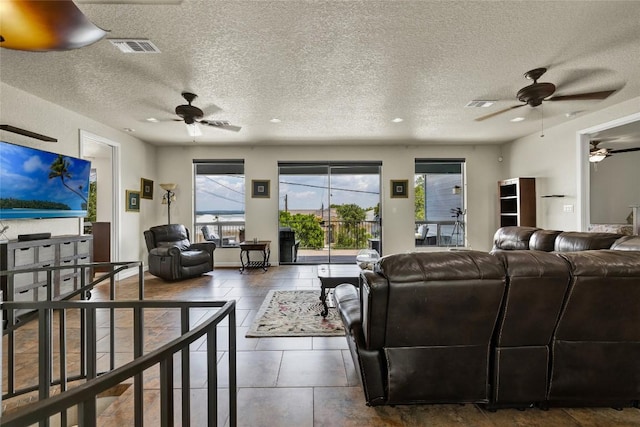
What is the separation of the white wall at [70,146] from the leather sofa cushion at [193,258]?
1.32 meters

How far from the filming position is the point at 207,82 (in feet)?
11.8

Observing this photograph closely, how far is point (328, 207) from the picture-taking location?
7.24 metres

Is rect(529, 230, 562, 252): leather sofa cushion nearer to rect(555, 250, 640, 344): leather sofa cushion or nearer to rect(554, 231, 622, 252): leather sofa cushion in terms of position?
rect(554, 231, 622, 252): leather sofa cushion

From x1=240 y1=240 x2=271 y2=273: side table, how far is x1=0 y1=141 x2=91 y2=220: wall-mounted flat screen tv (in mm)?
2683

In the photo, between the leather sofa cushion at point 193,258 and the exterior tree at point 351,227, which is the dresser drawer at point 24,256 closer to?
the leather sofa cushion at point 193,258

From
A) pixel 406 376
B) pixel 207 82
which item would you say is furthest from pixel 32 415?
pixel 207 82

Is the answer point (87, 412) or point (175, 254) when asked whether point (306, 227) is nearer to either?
point (175, 254)

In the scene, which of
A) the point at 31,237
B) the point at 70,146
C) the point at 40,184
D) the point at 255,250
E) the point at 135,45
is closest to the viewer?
the point at 135,45

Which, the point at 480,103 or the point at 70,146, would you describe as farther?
the point at 70,146

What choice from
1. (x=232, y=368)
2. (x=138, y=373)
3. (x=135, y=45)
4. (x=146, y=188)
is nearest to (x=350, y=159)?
(x=146, y=188)

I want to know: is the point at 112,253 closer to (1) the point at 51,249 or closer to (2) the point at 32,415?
(1) the point at 51,249

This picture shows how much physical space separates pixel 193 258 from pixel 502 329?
5.05m

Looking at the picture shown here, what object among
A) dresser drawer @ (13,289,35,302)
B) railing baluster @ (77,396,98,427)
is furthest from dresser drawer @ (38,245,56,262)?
railing baluster @ (77,396,98,427)

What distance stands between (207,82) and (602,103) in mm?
5194
